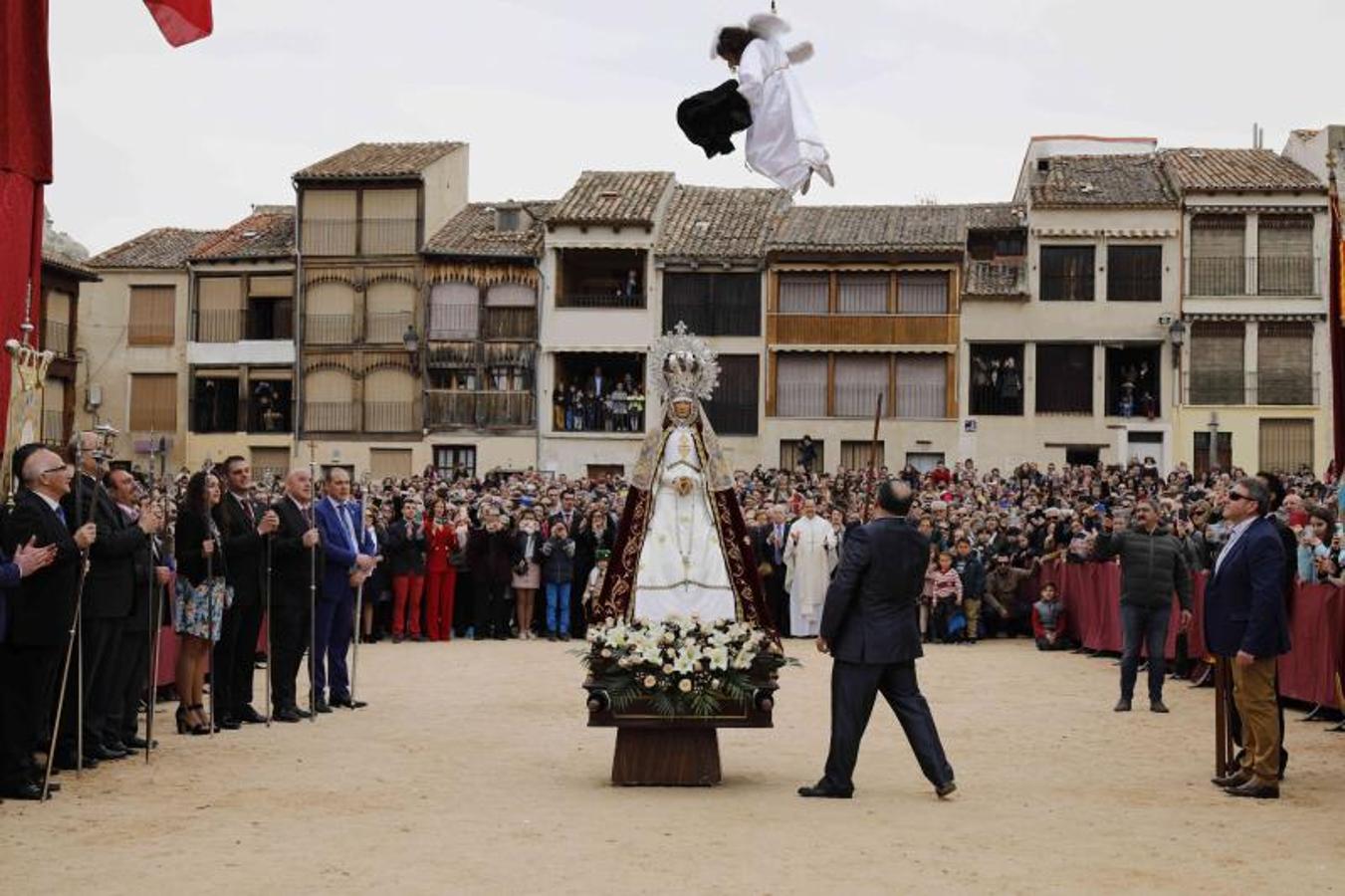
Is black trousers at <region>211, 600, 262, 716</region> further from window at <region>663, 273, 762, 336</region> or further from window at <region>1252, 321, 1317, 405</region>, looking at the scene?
window at <region>1252, 321, 1317, 405</region>

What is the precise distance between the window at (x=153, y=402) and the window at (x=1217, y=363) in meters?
29.3

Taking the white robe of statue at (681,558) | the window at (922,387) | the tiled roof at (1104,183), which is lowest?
the white robe of statue at (681,558)

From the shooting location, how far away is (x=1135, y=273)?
47.6 metres

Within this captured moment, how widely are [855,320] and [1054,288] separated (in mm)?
5378

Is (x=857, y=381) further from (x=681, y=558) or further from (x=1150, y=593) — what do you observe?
(x=681, y=558)

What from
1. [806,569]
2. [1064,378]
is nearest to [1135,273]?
[1064,378]

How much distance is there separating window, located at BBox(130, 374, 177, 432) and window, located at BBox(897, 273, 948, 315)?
21.8m

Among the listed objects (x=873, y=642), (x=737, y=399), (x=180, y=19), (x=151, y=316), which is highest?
(x=151, y=316)

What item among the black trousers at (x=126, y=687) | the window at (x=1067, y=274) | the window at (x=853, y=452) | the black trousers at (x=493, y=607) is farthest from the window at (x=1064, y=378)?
the black trousers at (x=126, y=687)

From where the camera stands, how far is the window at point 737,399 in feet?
162

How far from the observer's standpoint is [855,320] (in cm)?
4897

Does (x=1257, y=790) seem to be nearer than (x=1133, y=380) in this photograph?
Yes

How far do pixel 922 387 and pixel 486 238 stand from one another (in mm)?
13181

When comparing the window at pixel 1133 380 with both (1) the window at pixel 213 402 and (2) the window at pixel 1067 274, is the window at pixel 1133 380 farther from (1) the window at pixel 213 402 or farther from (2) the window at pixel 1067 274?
(1) the window at pixel 213 402
